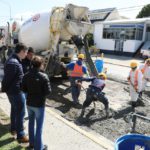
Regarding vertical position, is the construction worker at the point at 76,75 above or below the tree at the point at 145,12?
below

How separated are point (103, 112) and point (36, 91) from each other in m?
4.02

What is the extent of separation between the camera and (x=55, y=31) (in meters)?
10.7

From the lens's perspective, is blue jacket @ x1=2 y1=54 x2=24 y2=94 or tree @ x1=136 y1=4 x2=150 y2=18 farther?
tree @ x1=136 y1=4 x2=150 y2=18

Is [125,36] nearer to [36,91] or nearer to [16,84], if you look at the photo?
[16,84]

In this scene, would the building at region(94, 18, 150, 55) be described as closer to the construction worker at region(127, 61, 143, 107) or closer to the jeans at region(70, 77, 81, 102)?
the construction worker at region(127, 61, 143, 107)

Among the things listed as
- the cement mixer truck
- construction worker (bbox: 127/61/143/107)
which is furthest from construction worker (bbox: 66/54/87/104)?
the cement mixer truck

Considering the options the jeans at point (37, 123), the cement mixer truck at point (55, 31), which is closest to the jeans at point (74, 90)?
the cement mixer truck at point (55, 31)

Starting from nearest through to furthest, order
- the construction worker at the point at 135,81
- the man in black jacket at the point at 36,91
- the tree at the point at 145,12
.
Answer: the man in black jacket at the point at 36,91
the construction worker at the point at 135,81
the tree at the point at 145,12

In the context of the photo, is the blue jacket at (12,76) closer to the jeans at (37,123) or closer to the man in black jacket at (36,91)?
the man in black jacket at (36,91)

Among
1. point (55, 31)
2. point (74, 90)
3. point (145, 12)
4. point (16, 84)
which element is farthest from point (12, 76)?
point (145, 12)

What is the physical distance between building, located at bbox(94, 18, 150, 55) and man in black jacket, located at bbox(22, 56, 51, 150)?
25.5 metres

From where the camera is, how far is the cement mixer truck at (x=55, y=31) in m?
10.6

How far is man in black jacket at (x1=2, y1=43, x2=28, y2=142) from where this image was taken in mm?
5129

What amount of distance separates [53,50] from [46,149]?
6.48 meters
